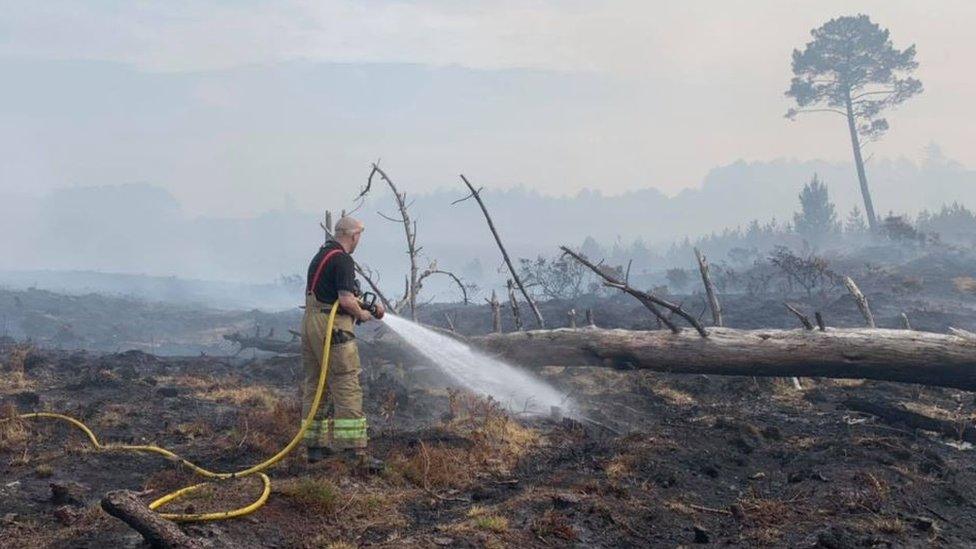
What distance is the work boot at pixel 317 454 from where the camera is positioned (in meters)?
6.53

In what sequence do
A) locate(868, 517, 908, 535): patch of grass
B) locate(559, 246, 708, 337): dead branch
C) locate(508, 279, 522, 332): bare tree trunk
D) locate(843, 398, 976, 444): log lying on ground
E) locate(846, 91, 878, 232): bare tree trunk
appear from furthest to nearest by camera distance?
locate(846, 91, 878, 232): bare tree trunk → locate(508, 279, 522, 332): bare tree trunk → locate(559, 246, 708, 337): dead branch → locate(843, 398, 976, 444): log lying on ground → locate(868, 517, 908, 535): patch of grass

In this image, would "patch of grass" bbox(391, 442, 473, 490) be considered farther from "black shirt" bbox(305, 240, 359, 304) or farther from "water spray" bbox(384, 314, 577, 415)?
"water spray" bbox(384, 314, 577, 415)

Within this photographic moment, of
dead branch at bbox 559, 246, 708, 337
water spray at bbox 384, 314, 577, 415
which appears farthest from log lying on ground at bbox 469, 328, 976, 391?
water spray at bbox 384, 314, 577, 415

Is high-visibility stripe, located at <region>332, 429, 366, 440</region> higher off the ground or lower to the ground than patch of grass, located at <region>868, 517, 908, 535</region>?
higher

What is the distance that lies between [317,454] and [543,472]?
7.18 ft

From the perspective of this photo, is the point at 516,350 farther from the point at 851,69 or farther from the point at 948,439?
the point at 851,69

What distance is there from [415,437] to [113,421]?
155 inches

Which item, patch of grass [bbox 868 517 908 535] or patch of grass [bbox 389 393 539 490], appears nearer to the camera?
patch of grass [bbox 868 517 908 535]

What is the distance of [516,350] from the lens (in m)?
10.2

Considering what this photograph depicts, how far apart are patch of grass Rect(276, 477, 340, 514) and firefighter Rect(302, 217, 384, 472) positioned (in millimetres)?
894

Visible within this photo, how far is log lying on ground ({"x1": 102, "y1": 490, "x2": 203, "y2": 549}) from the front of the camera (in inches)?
165

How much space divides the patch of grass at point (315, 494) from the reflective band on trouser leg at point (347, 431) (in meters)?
0.85

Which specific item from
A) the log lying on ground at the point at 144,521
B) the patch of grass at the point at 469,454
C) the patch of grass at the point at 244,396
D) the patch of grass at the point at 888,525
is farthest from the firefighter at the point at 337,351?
the patch of grass at the point at 888,525

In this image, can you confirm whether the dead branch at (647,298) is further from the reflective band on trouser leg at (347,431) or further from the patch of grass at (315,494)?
the patch of grass at (315,494)
